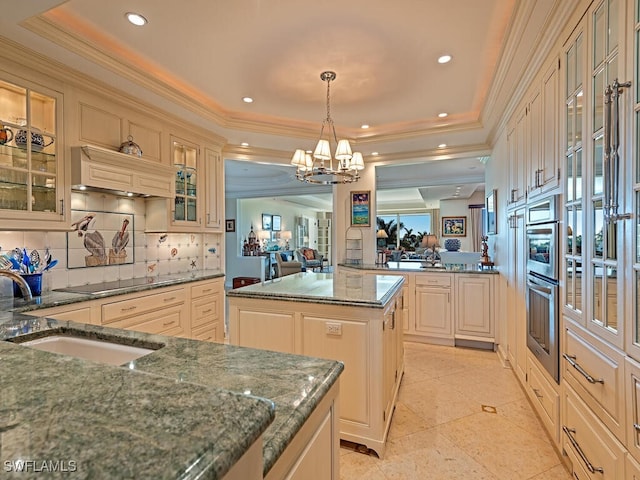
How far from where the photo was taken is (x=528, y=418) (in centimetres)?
236

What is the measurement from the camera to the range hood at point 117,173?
2492mm

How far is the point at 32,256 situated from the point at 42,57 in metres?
1.44

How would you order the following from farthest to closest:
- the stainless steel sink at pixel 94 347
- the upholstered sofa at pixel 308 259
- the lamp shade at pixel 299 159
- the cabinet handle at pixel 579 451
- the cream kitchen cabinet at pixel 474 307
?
the upholstered sofa at pixel 308 259 < the cream kitchen cabinet at pixel 474 307 < the lamp shade at pixel 299 159 < the cabinet handle at pixel 579 451 < the stainless steel sink at pixel 94 347

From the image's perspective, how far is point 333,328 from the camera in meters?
2.00

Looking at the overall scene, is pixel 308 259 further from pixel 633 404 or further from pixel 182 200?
pixel 633 404

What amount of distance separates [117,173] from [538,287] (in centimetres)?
337

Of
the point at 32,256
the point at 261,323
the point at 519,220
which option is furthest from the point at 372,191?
the point at 32,256

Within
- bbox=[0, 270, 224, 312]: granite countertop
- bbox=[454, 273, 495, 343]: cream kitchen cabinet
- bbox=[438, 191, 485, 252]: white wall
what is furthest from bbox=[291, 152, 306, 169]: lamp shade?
bbox=[438, 191, 485, 252]: white wall

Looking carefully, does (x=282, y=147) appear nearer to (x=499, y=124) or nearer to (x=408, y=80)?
(x=408, y=80)

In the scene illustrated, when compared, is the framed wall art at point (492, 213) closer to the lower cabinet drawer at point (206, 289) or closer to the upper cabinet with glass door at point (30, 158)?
the lower cabinet drawer at point (206, 289)

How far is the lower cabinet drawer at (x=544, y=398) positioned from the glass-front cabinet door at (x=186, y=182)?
3.42 m

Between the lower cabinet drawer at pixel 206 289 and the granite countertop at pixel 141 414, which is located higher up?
the granite countertop at pixel 141 414

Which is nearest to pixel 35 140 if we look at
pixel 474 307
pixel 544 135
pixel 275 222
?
pixel 544 135

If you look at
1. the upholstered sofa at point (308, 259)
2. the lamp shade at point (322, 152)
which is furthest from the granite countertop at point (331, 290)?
the upholstered sofa at point (308, 259)
